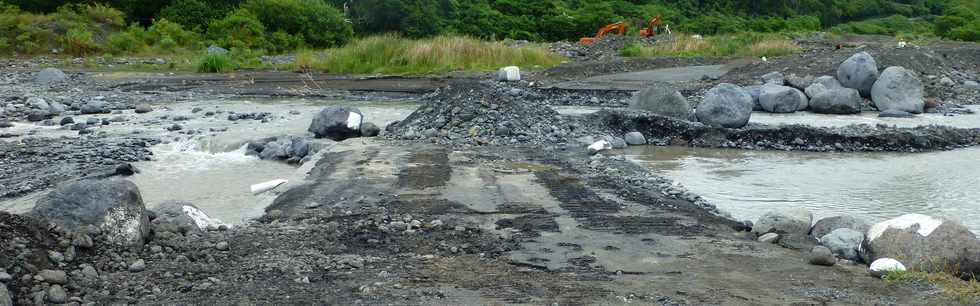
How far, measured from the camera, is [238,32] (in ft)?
126

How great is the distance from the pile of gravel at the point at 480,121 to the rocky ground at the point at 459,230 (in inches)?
1.3

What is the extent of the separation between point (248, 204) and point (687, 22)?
5191 cm

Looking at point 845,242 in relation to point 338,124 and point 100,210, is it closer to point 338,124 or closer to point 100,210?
point 100,210

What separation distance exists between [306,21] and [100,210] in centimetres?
3465

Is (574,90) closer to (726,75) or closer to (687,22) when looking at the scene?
(726,75)

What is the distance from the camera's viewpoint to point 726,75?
80.8ft

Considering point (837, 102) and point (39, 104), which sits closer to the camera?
point (39, 104)

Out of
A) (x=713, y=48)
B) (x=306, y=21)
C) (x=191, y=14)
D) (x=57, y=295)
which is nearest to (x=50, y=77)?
(x=191, y=14)

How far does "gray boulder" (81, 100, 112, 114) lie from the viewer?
1850cm

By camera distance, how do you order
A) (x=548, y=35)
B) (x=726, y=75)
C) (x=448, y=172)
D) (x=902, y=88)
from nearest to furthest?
(x=448, y=172), (x=902, y=88), (x=726, y=75), (x=548, y=35)

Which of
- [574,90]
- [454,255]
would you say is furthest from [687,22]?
[454,255]

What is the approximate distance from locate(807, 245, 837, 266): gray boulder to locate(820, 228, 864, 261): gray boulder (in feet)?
1.16

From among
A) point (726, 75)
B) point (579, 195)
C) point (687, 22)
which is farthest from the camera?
point (687, 22)

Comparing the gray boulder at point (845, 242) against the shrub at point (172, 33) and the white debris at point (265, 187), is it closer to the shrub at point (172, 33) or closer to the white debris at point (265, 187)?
the white debris at point (265, 187)
